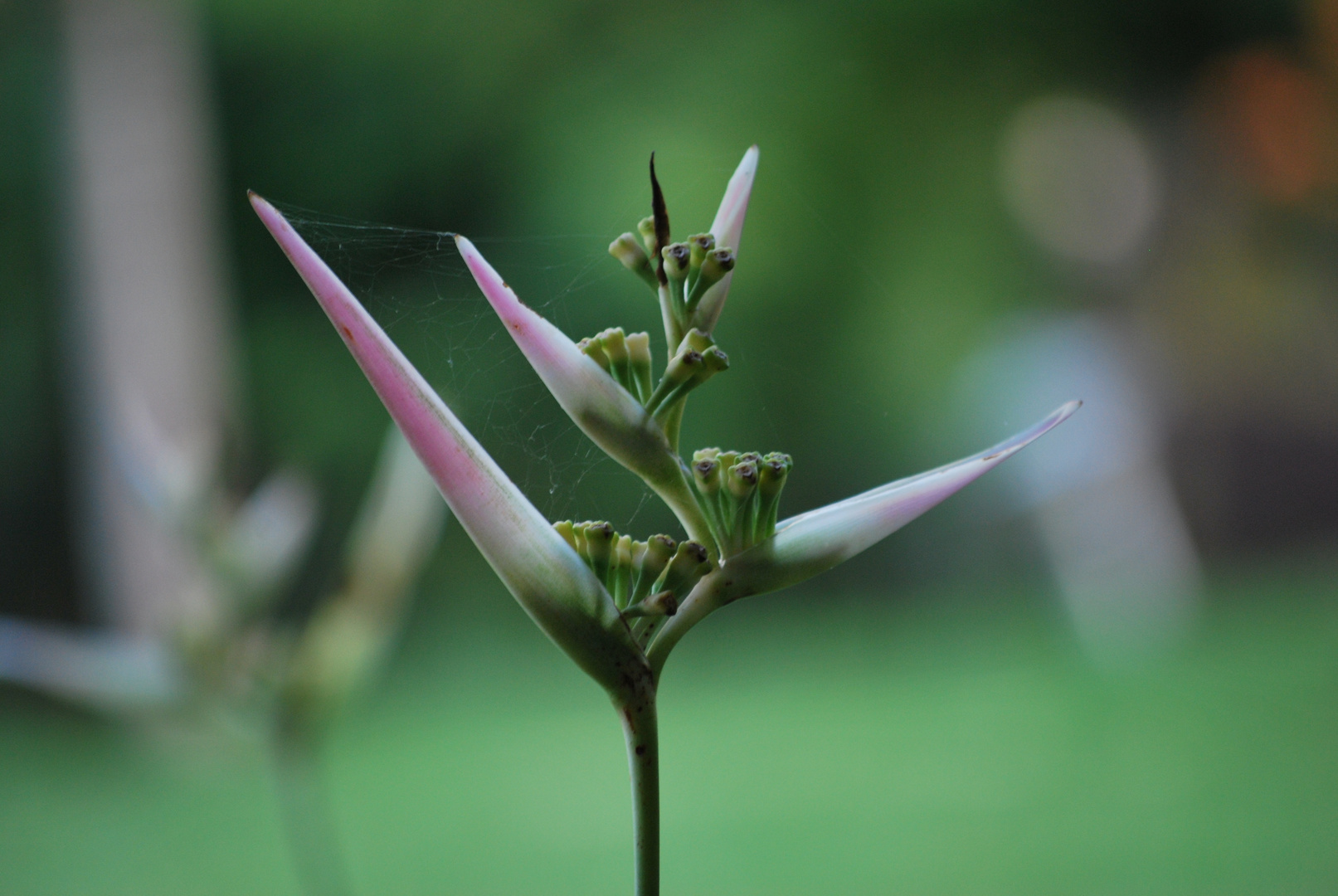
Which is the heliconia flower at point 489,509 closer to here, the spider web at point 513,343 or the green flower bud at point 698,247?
the green flower bud at point 698,247

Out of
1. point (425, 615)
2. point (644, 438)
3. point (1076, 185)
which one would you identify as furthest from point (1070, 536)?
point (644, 438)

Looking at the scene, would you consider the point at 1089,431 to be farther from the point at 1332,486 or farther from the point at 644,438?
the point at 644,438

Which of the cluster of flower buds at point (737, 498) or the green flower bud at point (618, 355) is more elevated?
the green flower bud at point (618, 355)

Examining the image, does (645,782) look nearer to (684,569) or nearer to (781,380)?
(684,569)

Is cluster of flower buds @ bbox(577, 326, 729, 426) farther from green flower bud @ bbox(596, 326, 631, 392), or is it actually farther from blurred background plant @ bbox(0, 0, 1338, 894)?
blurred background plant @ bbox(0, 0, 1338, 894)

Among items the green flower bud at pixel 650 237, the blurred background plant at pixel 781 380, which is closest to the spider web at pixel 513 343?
the blurred background plant at pixel 781 380

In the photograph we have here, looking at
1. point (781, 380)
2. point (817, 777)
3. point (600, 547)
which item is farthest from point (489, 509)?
point (781, 380)

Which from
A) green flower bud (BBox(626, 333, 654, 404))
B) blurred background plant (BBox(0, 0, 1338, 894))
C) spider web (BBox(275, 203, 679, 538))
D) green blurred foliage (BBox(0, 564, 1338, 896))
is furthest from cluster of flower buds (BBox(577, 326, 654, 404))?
blurred background plant (BBox(0, 0, 1338, 894))
